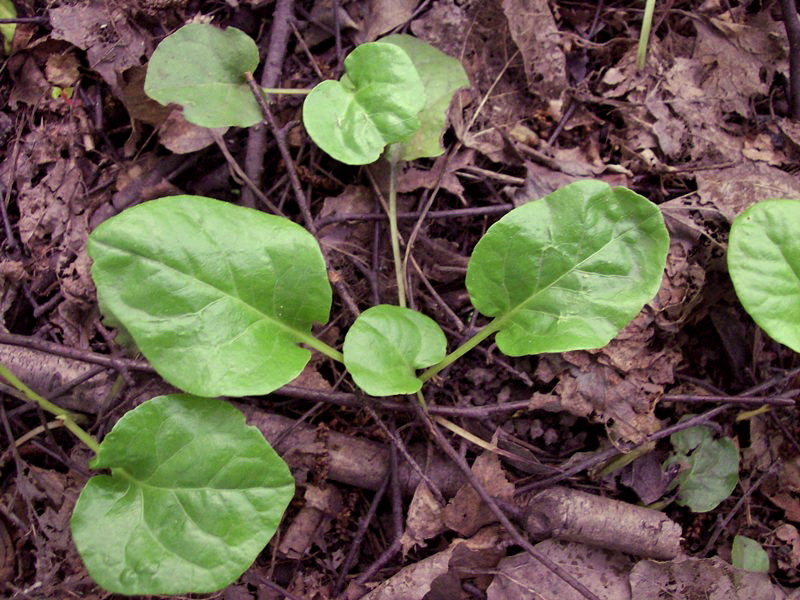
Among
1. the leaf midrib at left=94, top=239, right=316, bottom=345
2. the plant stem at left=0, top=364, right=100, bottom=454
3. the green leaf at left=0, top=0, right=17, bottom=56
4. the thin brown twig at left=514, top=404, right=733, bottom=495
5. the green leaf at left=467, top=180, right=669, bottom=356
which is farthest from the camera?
the green leaf at left=0, top=0, right=17, bottom=56

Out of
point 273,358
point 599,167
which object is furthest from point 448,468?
point 599,167

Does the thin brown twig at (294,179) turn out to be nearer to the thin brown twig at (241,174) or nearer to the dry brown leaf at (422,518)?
the thin brown twig at (241,174)

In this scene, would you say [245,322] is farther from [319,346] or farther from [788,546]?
[788,546]

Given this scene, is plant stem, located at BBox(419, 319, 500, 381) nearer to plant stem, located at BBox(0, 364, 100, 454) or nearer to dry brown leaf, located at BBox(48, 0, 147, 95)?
plant stem, located at BBox(0, 364, 100, 454)

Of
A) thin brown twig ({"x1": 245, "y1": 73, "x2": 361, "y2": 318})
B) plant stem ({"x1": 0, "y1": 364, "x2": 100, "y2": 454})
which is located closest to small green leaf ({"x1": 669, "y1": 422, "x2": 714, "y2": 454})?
thin brown twig ({"x1": 245, "y1": 73, "x2": 361, "y2": 318})

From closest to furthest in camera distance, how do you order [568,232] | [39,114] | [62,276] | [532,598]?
[568,232], [532,598], [62,276], [39,114]

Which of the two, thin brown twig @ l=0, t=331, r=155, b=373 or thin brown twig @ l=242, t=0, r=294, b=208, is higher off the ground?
thin brown twig @ l=242, t=0, r=294, b=208

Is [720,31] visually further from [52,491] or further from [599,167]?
[52,491]

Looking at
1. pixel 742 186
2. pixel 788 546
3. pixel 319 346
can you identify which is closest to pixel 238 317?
pixel 319 346
